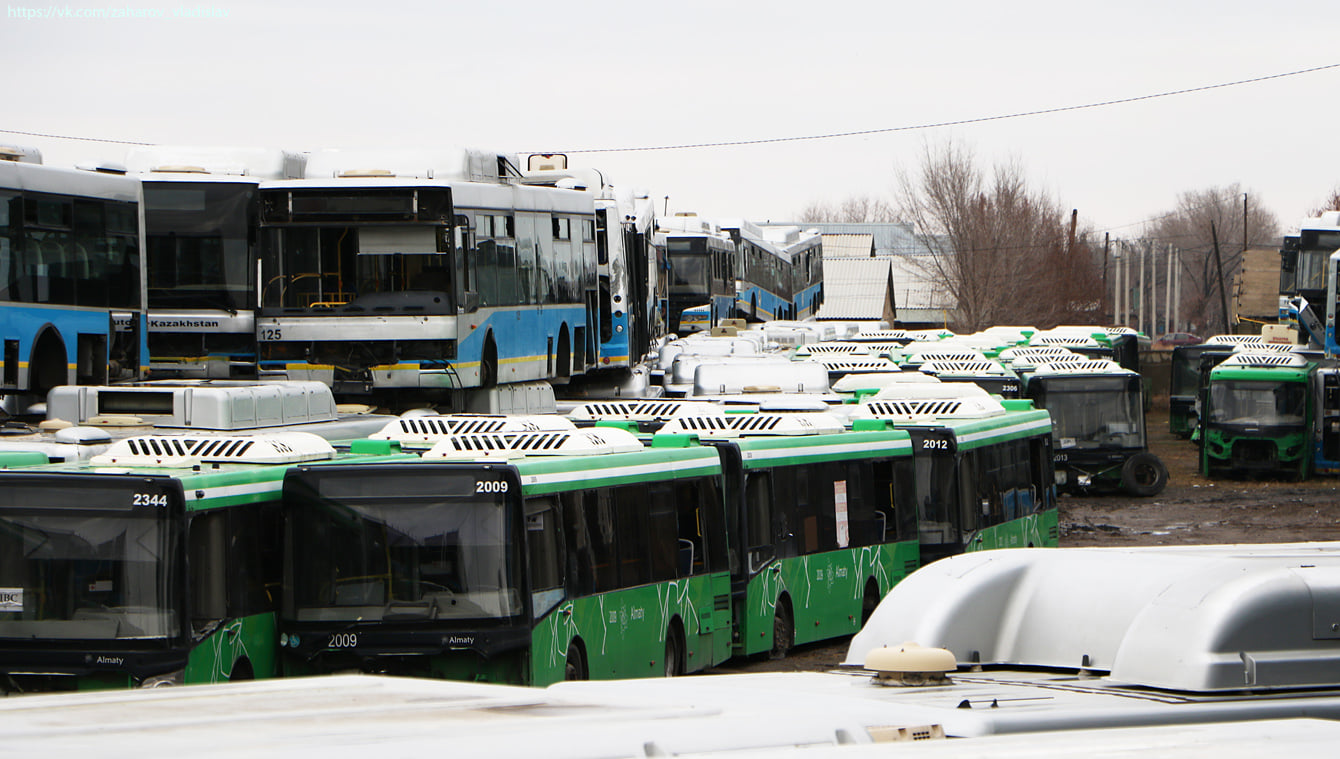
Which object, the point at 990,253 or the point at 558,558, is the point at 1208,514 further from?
the point at 990,253

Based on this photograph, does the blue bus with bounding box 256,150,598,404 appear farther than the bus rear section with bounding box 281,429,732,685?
Yes

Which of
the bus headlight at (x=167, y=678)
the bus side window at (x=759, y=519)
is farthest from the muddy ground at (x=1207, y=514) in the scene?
the bus headlight at (x=167, y=678)

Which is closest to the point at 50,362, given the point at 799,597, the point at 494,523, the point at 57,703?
the point at 799,597

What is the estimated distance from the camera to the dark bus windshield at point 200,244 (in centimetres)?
2262

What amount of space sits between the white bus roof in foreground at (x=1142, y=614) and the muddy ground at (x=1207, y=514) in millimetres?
20579

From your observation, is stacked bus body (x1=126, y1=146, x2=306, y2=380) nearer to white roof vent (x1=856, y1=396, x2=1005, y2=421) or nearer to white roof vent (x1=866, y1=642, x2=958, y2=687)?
white roof vent (x1=856, y1=396, x2=1005, y2=421)

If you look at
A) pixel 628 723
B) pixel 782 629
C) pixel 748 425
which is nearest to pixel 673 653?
pixel 782 629

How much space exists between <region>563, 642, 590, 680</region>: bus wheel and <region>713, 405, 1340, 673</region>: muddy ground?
15.1 metres

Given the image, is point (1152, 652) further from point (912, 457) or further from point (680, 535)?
point (912, 457)

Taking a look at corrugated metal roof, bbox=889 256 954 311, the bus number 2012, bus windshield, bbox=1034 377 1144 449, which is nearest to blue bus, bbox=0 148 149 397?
the bus number 2012

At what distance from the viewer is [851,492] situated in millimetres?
18281

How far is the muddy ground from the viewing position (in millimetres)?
27750

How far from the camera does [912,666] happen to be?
4984 mm

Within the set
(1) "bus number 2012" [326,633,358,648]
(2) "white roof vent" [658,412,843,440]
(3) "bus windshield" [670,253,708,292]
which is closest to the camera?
(1) "bus number 2012" [326,633,358,648]
